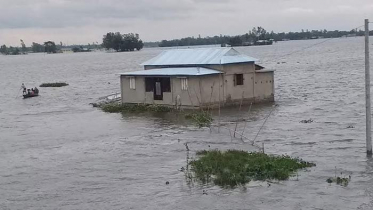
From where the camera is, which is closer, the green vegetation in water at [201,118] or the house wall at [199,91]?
the green vegetation in water at [201,118]

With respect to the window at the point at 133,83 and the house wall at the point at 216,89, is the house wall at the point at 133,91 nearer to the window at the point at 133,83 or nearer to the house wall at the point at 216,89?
the house wall at the point at 216,89

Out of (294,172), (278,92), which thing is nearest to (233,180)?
(294,172)

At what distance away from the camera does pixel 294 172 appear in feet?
65.3

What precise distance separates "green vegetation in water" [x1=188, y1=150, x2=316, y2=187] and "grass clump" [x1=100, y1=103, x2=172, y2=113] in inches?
602

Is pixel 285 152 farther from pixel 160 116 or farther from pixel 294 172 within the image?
pixel 160 116

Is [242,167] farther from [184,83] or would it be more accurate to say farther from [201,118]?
[184,83]

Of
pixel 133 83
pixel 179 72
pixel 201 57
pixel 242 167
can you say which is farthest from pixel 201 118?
pixel 242 167

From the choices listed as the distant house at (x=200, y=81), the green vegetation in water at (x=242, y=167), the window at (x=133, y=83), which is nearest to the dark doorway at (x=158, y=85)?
the distant house at (x=200, y=81)

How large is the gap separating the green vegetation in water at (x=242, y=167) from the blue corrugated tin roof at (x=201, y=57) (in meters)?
15.9

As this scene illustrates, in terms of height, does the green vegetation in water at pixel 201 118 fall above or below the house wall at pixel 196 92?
below

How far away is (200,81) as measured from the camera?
3534cm

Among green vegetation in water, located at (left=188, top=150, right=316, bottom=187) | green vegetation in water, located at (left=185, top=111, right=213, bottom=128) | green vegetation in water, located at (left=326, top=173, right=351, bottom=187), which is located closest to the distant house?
green vegetation in water, located at (left=185, top=111, right=213, bottom=128)

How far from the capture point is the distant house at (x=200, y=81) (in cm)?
3569

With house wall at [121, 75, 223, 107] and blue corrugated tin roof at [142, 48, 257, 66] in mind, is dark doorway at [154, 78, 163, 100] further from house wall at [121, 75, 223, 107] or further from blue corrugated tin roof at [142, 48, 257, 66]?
blue corrugated tin roof at [142, 48, 257, 66]
